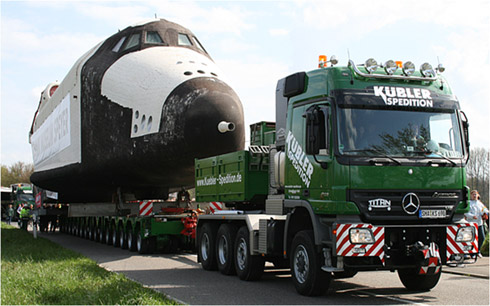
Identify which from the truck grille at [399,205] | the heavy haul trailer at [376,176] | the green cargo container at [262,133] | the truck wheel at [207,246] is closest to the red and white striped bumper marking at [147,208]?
the truck wheel at [207,246]

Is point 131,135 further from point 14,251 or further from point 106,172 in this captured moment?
point 14,251

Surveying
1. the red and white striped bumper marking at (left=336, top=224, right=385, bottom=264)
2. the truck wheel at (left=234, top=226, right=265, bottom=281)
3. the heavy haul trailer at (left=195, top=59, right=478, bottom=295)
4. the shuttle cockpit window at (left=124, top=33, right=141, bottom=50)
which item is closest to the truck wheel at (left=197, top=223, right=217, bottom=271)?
the truck wheel at (left=234, top=226, right=265, bottom=281)

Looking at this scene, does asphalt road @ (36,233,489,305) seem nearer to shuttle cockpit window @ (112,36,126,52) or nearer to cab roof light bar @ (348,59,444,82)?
cab roof light bar @ (348,59,444,82)

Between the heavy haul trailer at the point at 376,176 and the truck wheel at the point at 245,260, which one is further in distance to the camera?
the truck wheel at the point at 245,260

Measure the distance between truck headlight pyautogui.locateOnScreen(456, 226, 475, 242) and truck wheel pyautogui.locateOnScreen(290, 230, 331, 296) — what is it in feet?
6.05

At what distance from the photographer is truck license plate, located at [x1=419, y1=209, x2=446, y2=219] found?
784 cm

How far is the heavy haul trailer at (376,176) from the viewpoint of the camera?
7.68 metres

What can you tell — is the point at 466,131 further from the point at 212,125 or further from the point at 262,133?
the point at 212,125

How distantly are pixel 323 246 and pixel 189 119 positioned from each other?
6578 mm

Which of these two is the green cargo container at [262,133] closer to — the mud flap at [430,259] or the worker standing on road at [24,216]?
the mud flap at [430,259]

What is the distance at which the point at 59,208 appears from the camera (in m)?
27.3

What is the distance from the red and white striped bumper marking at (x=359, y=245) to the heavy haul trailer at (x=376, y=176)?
1 cm

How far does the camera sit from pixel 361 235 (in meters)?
7.53

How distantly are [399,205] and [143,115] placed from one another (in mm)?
8937
